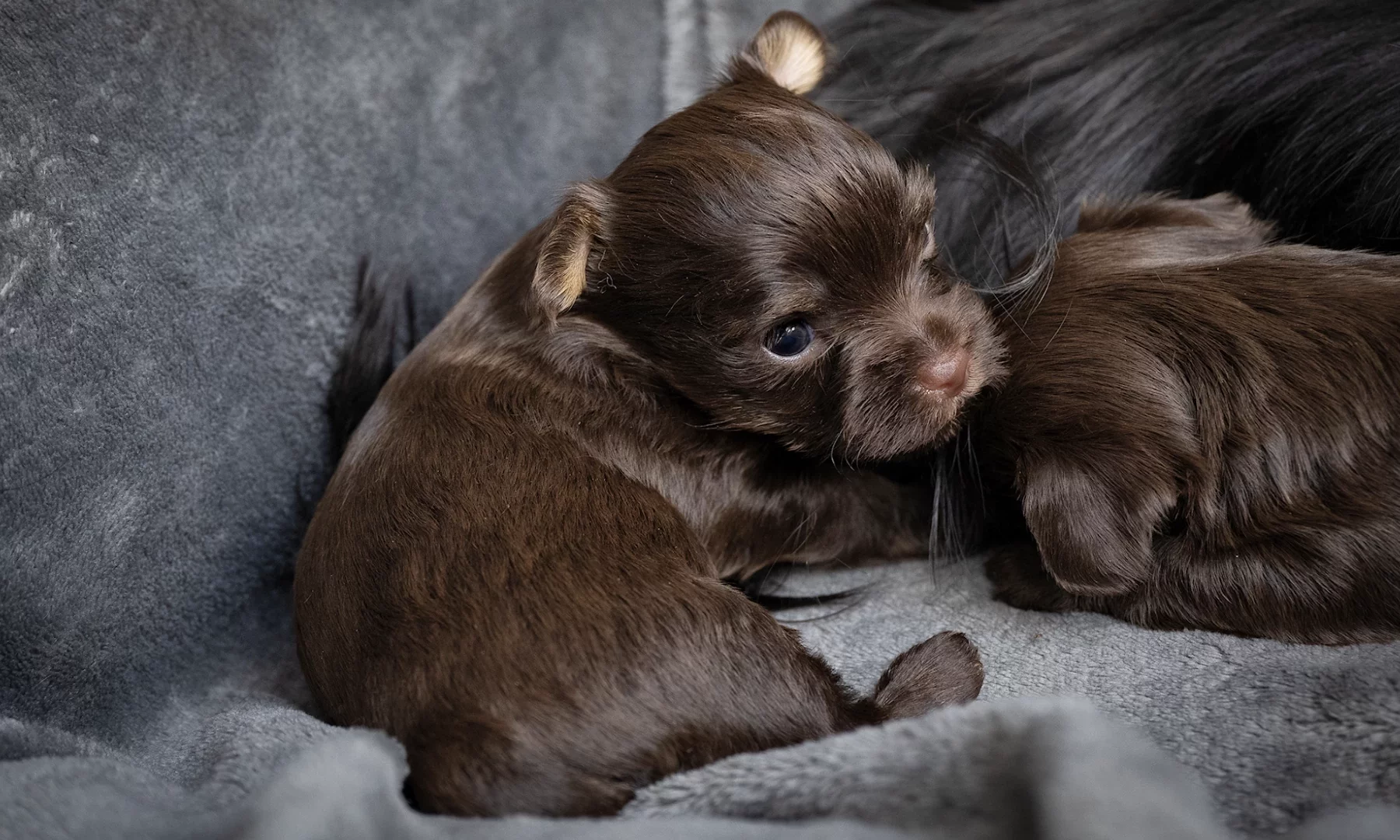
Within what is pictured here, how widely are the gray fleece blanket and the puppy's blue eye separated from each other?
491mm

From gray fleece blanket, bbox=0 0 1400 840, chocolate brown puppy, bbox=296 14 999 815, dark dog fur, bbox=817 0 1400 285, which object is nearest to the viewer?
gray fleece blanket, bbox=0 0 1400 840

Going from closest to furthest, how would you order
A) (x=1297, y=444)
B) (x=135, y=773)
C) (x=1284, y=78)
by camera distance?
(x=135, y=773) → (x=1297, y=444) → (x=1284, y=78)

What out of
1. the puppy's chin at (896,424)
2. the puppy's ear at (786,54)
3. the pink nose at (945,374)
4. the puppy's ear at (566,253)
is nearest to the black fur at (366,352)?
the puppy's ear at (566,253)

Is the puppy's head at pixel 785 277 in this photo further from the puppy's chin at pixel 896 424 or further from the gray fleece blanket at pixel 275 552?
the gray fleece blanket at pixel 275 552

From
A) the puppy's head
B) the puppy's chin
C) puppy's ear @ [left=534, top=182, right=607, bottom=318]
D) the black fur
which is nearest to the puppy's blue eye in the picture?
the puppy's head

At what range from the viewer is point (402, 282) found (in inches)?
93.9

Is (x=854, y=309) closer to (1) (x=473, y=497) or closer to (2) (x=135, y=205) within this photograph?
(1) (x=473, y=497)

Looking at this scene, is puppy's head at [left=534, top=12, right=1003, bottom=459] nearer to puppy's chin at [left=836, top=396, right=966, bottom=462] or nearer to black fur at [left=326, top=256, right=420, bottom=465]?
puppy's chin at [left=836, top=396, right=966, bottom=462]

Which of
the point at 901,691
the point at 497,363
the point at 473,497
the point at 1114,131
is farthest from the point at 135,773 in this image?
the point at 1114,131

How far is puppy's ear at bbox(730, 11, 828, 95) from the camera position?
6.98ft

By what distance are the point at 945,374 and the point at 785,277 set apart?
0.29m

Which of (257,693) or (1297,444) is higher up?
(1297,444)

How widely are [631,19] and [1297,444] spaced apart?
6.38 ft

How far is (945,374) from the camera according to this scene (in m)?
1.76
